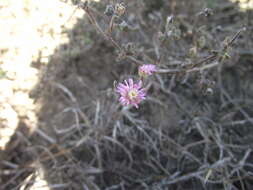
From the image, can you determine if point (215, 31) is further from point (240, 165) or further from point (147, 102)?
point (240, 165)

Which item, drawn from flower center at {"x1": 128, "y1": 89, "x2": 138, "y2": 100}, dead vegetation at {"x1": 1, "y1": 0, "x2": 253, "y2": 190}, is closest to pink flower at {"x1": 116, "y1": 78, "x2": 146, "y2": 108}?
flower center at {"x1": 128, "y1": 89, "x2": 138, "y2": 100}

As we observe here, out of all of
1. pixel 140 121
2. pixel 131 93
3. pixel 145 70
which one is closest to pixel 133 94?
pixel 131 93

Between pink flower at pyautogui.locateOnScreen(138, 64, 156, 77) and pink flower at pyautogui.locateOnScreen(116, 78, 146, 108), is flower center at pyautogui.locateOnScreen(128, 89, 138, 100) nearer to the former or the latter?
pink flower at pyautogui.locateOnScreen(116, 78, 146, 108)

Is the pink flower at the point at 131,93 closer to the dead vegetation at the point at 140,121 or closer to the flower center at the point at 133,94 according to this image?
the flower center at the point at 133,94

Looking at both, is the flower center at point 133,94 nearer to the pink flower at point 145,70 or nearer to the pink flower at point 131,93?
the pink flower at point 131,93

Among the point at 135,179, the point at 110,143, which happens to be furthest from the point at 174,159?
the point at 110,143

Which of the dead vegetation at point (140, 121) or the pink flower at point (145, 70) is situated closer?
the pink flower at point (145, 70)

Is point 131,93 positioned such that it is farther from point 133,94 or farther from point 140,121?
point 140,121

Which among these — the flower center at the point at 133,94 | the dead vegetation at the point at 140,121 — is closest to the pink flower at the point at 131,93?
the flower center at the point at 133,94

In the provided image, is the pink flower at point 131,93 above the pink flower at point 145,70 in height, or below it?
below
